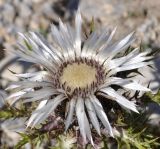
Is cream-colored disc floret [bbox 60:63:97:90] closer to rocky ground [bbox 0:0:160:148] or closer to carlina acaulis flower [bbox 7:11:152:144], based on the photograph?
carlina acaulis flower [bbox 7:11:152:144]

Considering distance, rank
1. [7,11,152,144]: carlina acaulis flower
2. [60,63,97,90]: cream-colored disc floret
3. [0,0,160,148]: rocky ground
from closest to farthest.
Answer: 1. [7,11,152,144]: carlina acaulis flower
2. [60,63,97,90]: cream-colored disc floret
3. [0,0,160,148]: rocky ground

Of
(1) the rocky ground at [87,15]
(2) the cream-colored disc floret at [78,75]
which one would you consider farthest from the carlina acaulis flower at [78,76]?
(1) the rocky ground at [87,15]

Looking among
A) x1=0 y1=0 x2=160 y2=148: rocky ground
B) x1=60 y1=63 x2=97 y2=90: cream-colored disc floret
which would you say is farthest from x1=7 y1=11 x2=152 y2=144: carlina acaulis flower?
x1=0 y1=0 x2=160 y2=148: rocky ground

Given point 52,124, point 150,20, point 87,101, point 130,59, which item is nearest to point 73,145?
point 52,124

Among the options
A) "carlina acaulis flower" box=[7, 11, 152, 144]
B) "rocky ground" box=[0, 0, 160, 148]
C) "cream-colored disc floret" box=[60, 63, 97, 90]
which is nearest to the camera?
"carlina acaulis flower" box=[7, 11, 152, 144]

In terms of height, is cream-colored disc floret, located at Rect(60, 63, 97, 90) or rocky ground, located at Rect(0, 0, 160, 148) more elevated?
rocky ground, located at Rect(0, 0, 160, 148)

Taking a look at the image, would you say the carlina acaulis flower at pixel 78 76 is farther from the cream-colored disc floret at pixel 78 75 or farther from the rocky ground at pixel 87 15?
the rocky ground at pixel 87 15

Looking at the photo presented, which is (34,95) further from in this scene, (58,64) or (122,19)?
(122,19)
